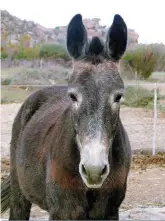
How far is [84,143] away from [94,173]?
214 mm

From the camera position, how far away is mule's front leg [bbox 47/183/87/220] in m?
3.14

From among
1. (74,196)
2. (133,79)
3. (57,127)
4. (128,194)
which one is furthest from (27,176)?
(133,79)

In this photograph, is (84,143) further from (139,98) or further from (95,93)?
(139,98)

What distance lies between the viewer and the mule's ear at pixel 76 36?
3104 mm

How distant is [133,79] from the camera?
1795 centimetres

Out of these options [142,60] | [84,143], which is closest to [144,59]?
[142,60]

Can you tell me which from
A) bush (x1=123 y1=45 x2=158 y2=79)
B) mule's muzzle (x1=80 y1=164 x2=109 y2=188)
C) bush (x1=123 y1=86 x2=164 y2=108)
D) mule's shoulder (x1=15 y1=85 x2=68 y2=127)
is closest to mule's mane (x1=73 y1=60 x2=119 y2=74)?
mule's muzzle (x1=80 y1=164 x2=109 y2=188)

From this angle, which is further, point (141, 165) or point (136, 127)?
point (136, 127)

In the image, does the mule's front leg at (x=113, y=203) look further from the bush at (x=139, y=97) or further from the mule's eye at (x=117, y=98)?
the bush at (x=139, y=97)

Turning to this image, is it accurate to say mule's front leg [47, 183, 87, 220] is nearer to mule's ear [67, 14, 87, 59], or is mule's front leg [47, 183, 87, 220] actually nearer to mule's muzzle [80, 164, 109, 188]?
mule's muzzle [80, 164, 109, 188]

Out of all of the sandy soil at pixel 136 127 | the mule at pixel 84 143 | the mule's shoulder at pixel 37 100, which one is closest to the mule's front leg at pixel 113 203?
the mule at pixel 84 143

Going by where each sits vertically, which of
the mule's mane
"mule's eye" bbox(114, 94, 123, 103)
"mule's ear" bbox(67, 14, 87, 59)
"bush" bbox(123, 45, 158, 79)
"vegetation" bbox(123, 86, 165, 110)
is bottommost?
"vegetation" bbox(123, 86, 165, 110)

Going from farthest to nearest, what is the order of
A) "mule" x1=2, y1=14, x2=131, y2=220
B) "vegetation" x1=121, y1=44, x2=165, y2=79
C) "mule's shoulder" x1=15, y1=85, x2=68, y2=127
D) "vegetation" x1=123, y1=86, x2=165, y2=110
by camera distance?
1. "vegetation" x1=121, y1=44, x2=165, y2=79
2. "vegetation" x1=123, y1=86, x2=165, y2=110
3. "mule's shoulder" x1=15, y1=85, x2=68, y2=127
4. "mule" x1=2, y1=14, x2=131, y2=220

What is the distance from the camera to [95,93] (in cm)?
275
